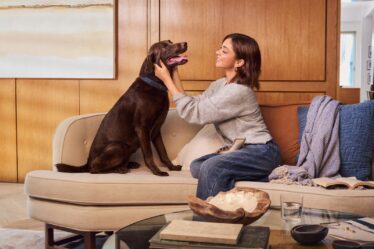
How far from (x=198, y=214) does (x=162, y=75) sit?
3.96 feet

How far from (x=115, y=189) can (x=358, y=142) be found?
125cm

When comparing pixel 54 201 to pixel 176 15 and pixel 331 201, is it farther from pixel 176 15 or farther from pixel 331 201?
pixel 176 15

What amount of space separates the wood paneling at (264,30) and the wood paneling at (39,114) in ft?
3.74

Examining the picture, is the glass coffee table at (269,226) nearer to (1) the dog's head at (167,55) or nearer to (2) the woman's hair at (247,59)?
(2) the woman's hair at (247,59)

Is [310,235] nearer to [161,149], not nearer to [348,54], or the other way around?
[161,149]

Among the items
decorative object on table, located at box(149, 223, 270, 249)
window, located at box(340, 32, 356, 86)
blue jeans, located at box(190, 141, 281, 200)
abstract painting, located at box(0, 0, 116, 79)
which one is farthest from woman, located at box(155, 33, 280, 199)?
window, located at box(340, 32, 356, 86)

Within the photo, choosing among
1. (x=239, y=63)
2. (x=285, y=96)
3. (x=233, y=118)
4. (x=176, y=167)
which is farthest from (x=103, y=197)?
(x=285, y=96)

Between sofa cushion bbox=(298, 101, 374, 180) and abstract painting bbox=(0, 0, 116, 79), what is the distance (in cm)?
223

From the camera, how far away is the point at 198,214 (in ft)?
5.15

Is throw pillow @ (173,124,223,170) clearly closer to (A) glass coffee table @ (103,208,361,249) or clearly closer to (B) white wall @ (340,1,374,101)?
(A) glass coffee table @ (103,208,361,249)

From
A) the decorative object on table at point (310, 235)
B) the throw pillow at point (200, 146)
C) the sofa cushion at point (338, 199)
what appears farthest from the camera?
the throw pillow at point (200, 146)

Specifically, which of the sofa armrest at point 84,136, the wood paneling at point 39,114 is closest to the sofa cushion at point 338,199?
the sofa armrest at point 84,136

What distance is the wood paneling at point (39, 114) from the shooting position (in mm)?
4305

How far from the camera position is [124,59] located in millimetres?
4086
